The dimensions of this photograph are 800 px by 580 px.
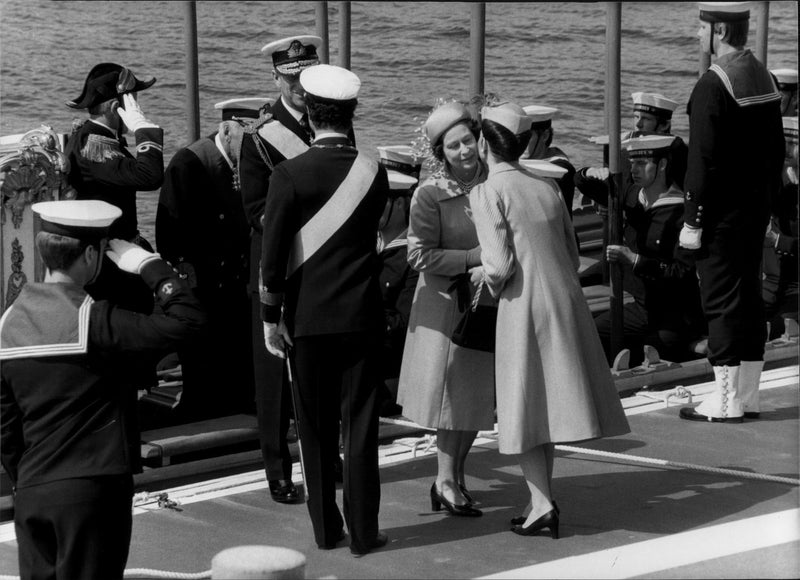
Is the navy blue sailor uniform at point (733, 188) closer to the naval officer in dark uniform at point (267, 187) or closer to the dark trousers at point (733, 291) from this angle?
the dark trousers at point (733, 291)

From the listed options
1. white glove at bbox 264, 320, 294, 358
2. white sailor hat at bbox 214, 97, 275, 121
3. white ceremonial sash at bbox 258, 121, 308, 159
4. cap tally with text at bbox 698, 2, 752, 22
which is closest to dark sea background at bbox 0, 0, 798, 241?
white sailor hat at bbox 214, 97, 275, 121

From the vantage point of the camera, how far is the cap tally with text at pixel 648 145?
23.6 feet

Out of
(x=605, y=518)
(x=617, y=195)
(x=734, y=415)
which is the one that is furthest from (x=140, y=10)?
(x=605, y=518)

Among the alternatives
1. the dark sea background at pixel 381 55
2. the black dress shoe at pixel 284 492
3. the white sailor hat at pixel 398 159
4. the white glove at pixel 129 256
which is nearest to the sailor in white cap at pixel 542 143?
the white sailor hat at pixel 398 159

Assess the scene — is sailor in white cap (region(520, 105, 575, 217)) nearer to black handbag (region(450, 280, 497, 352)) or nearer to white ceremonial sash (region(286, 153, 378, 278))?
black handbag (region(450, 280, 497, 352))

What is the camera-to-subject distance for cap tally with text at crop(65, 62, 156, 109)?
5926 millimetres

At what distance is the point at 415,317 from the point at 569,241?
1.99 feet

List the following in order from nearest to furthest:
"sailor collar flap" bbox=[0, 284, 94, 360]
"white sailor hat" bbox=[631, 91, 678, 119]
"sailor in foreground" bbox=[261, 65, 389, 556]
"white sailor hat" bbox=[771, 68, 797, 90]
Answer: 1. "sailor collar flap" bbox=[0, 284, 94, 360]
2. "sailor in foreground" bbox=[261, 65, 389, 556]
3. "white sailor hat" bbox=[631, 91, 678, 119]
4. "white sailor hat" bbox=[771, 68, 797, 90]

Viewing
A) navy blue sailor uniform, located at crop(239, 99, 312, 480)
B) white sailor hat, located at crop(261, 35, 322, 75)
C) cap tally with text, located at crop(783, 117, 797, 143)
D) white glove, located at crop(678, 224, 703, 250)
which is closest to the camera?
navy blue sailor uniform, located at crop(239, 99, 312, 480)

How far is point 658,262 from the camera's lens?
7.15 metres

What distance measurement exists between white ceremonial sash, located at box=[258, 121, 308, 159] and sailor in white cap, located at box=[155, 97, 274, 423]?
22.5 inches

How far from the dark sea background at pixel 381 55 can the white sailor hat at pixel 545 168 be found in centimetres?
397

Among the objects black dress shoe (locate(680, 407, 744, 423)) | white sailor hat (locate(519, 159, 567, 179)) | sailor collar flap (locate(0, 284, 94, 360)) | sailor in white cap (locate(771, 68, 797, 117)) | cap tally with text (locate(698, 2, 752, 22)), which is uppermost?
cap tally with text (locate(698, 2, 752, 22))

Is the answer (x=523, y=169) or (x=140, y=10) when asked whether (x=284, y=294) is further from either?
(x=140, y=10)
